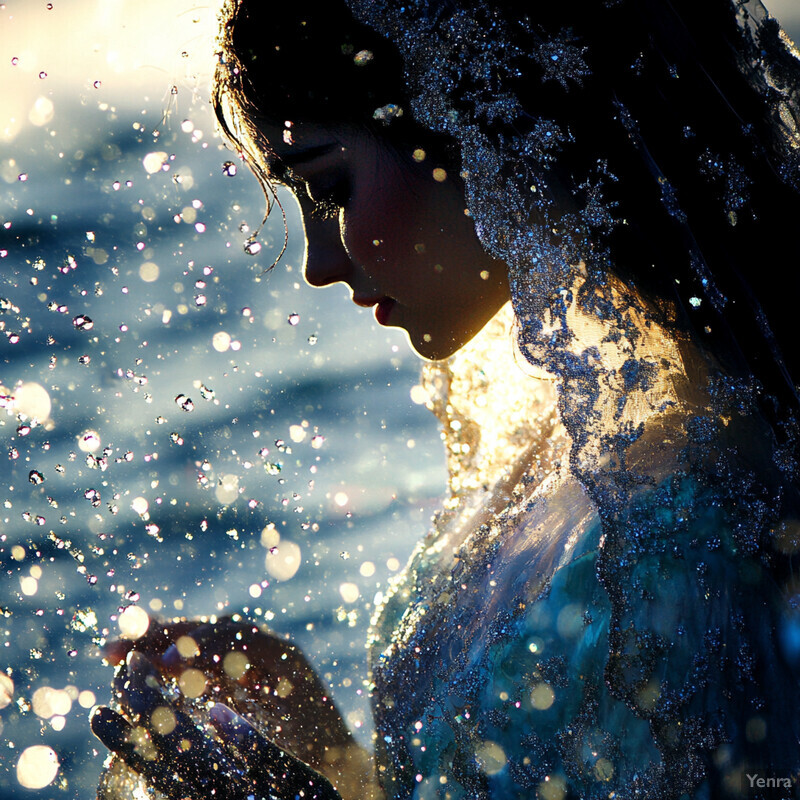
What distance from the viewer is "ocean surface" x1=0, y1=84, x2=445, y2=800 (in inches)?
133

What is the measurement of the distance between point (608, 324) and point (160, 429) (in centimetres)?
285

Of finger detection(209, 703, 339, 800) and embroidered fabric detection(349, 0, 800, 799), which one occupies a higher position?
embroidered fabric detection(349, 0, 800, 799)

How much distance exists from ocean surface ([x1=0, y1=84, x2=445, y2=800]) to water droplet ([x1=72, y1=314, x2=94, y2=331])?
0.09ft

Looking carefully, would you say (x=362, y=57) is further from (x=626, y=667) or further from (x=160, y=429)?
(x=160, y=429)

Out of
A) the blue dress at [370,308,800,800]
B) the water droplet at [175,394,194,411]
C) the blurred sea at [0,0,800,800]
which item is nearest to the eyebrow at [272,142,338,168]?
the blue dress at [370,308,800,800]

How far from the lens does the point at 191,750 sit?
1.26 metres

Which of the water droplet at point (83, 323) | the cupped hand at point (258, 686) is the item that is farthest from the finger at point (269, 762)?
the water droplet at point (83, 323)

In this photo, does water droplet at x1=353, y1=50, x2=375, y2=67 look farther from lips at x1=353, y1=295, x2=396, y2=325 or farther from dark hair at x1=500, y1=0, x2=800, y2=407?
lips at x1=353, y1=295, x2=396, y2=325

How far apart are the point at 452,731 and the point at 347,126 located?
3.26ft

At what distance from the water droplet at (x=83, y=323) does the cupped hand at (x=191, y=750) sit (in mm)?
2503

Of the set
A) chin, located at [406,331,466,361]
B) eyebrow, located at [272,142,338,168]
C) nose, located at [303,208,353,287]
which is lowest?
chin, located at [406,331,466,361]

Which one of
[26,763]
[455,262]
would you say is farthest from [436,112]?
[26,763]

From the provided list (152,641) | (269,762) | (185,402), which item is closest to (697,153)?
(269,762)

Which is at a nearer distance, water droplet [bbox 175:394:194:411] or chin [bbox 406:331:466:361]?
chin [bbox 406:331:466:361]
